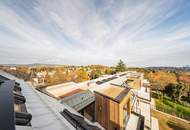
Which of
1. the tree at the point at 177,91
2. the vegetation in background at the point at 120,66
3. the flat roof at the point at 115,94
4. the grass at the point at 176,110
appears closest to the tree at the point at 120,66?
the vegetation in background at the point at 120,66

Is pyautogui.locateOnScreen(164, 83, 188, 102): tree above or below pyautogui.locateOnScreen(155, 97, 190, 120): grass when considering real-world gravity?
above

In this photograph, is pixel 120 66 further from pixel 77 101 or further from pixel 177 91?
pixel 77 101

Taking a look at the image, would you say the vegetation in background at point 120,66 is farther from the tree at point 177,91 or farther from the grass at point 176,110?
the grass at point 176,110

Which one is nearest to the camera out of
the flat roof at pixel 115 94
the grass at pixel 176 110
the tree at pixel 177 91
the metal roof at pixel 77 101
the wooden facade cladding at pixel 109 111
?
the metal roof at pixel 77 101

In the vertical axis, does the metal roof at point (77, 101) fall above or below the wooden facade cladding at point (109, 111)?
above

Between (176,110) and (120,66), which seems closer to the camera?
(176,110)

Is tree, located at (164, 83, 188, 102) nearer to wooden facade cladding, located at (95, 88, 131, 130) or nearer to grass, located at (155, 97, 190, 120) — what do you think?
grass, located at (155, 97, 190, 120)

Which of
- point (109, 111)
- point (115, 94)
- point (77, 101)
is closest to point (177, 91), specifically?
point (115, 94)

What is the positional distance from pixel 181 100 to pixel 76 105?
86.4ft

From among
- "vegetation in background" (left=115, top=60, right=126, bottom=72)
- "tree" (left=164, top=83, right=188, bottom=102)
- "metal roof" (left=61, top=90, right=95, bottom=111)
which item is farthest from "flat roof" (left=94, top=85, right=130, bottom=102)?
"vegetation in background" (left=115, top=60, right=126, bottom=72)

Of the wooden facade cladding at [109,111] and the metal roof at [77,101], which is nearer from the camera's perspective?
the metal roof at [77,101]

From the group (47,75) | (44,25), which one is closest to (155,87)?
(47,75)

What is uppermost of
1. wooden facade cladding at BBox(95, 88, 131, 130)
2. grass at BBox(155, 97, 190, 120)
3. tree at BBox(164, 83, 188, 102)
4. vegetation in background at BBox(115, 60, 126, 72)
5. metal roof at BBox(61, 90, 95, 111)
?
vegetation in background at BBox(115, 60, 126, 72)

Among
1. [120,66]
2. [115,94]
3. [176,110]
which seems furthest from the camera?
[120,66]
